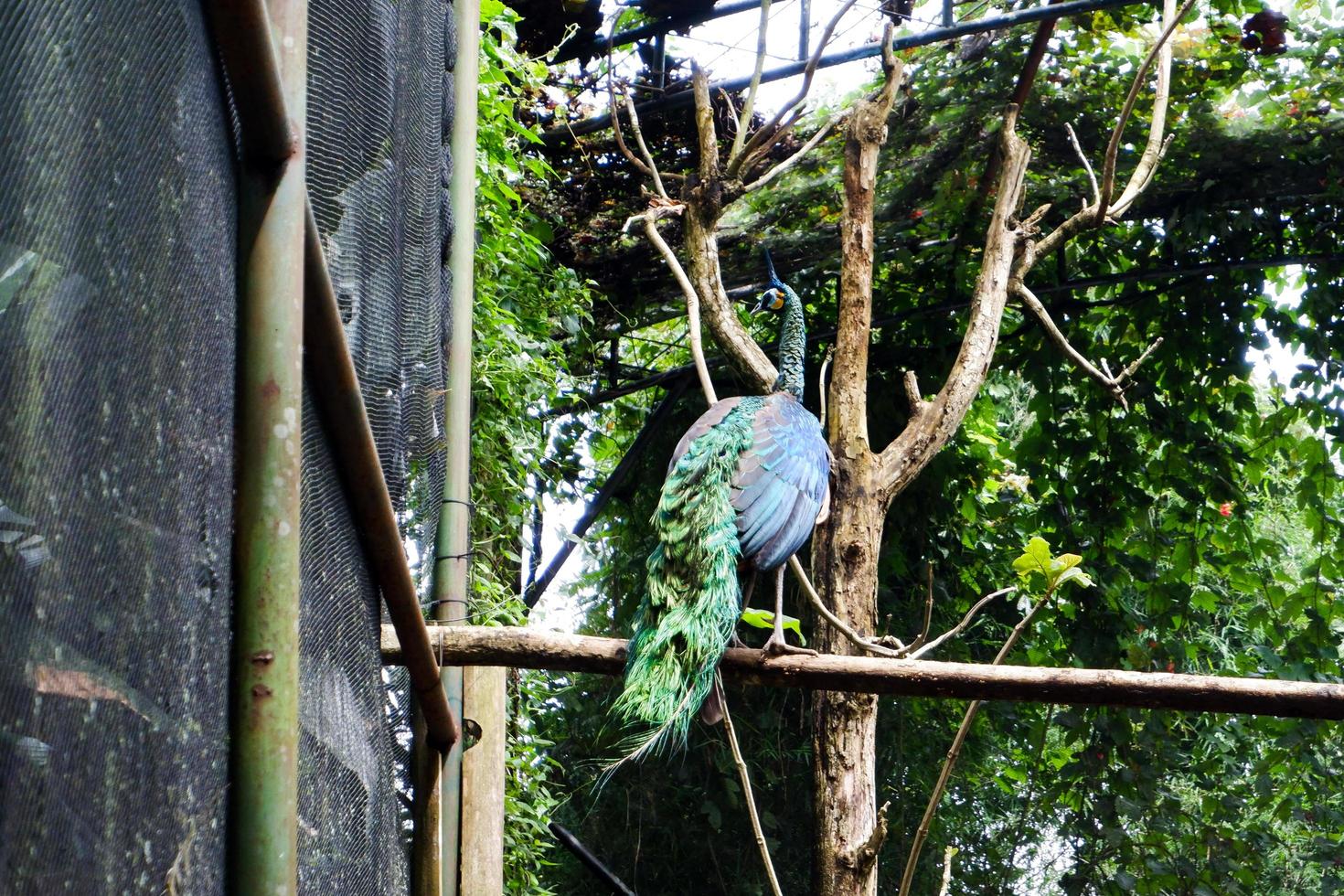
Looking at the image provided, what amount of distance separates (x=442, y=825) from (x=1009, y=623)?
13.6ft

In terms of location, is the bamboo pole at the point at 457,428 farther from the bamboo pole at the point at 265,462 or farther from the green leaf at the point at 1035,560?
the green leaf at the point at 1035,560

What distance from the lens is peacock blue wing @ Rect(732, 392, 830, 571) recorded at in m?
2.89

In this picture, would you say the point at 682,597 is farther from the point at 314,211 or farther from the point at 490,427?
the point at 314,211

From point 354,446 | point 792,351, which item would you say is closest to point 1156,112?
point 792,351

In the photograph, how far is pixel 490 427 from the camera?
3562 millimetres

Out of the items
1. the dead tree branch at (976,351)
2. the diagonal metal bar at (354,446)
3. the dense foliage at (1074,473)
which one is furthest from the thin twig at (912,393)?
the diagonal metal bar at (354,446)

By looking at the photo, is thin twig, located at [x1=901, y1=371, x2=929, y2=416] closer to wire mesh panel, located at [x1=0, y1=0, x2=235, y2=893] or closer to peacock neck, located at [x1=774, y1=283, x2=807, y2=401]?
peacock neck, located at [x1=774, y1=283, x2=807, y2=401]

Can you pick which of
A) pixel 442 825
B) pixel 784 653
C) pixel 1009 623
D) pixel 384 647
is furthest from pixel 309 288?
pixel 1009 623

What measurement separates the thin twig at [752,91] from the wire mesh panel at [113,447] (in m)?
2.94

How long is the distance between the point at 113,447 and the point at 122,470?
14mm

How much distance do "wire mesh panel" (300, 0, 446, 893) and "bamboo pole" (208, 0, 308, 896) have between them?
0.45 feet

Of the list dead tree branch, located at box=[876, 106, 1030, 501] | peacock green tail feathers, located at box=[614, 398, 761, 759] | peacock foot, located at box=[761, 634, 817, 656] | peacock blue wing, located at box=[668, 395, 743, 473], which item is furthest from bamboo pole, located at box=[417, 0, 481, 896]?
dead tree branch, located at box=[876, 106, 1030, 501]

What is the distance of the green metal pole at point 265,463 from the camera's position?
75cm

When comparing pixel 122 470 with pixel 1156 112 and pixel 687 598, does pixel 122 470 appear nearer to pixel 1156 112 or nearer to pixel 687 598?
pixel 687 598
